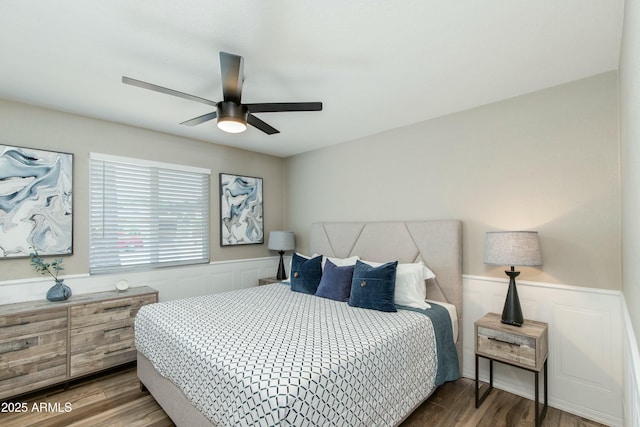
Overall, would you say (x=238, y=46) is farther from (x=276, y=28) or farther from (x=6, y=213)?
(x=6, y=213)

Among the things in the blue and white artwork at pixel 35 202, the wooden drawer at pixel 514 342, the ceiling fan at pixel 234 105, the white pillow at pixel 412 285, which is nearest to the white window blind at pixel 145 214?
the blue and white artwork at pixel 35 202

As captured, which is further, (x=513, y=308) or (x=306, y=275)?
(x=306, y=275)

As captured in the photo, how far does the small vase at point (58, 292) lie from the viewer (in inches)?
113

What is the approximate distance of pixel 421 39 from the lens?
1956 mm

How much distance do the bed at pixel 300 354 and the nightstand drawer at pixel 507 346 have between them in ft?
1.06

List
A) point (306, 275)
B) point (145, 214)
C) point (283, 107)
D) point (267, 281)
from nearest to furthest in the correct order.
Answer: point (283, 107)
point (306, 275)
point (145, 214)
point (267, 281)

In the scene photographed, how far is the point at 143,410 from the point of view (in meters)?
2.46

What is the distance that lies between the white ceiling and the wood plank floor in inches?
105

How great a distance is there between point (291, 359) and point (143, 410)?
1673 millimetres

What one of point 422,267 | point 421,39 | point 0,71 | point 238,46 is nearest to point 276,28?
point 238,46

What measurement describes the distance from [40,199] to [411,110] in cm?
380

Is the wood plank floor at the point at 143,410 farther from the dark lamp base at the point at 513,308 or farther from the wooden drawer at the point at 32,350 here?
the dark lamp base at the point at 513,308

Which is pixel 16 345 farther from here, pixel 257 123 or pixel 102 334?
pixel 257 123

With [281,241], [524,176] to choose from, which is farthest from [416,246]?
[281,241]
